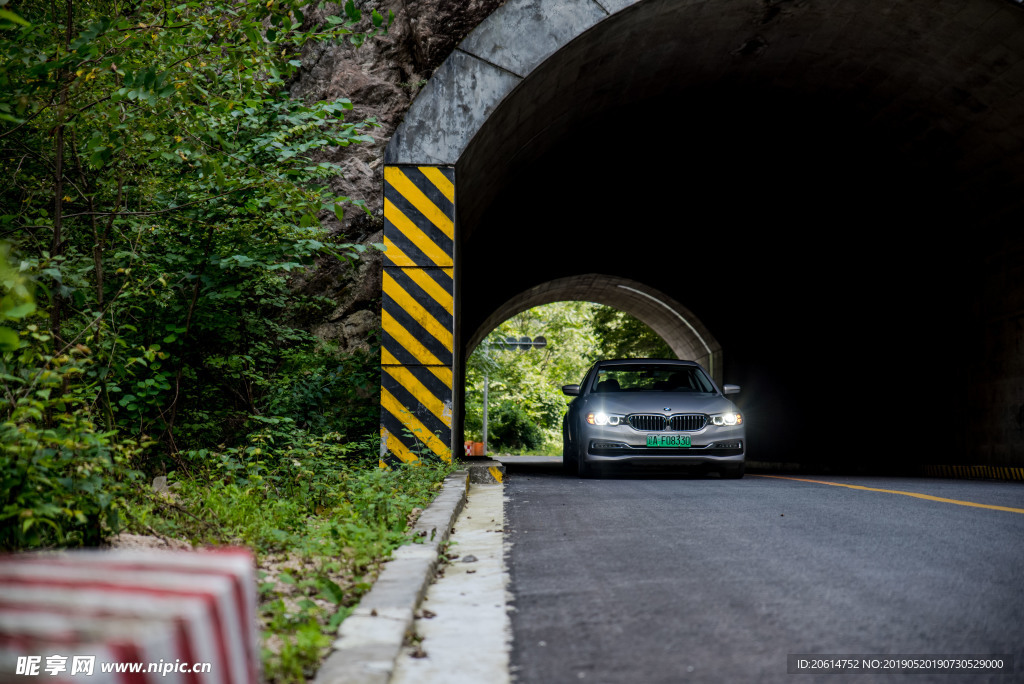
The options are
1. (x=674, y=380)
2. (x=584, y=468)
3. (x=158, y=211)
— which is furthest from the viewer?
(x=674, y=380)

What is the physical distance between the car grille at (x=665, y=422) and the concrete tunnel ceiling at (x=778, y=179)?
8.32ft

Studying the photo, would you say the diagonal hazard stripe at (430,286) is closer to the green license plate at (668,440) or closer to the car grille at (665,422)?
the car grille at (665,422)

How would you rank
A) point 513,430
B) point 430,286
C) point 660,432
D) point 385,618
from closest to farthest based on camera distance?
point 385,618 < point 430,286 < point 660,432 < point 513,430

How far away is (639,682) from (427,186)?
7346 millimetres

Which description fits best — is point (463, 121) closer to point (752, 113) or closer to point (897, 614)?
point (752, 113)

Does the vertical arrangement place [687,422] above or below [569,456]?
above

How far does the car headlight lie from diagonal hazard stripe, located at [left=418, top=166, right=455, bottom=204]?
3261mm

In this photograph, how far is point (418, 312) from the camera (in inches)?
368

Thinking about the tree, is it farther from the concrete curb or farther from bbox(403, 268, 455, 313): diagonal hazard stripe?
the concrete curb

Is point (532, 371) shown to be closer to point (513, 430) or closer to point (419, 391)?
point (513, 430)

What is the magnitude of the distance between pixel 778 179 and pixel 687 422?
23.0 feet

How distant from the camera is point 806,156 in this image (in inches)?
591

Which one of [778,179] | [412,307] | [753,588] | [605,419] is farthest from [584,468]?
[778,179]

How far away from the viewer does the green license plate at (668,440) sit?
35.2 ft
